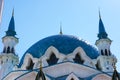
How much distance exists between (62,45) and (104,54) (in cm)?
466

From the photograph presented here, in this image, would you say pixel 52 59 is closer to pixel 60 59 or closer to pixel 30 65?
pixel 60 59

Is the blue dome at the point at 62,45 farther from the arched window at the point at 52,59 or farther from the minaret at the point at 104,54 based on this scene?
the minaret at the point at 104,54

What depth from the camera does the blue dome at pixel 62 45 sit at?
2272 cm

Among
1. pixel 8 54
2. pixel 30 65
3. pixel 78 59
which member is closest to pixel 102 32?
pixel 78 59

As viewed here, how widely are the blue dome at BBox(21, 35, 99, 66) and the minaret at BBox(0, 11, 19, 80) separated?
2768 mm

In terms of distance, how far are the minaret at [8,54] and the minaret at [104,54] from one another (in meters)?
7.55

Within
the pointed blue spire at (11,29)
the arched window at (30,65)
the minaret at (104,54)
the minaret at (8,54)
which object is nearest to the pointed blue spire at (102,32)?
the minaret at (104,54)

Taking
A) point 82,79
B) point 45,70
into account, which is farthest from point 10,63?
point 82,79

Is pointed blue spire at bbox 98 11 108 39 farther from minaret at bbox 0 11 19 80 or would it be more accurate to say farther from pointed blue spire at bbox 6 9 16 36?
pointed blue spire at bbox 6 9 16 36

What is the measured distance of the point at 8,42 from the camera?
88.9 ft

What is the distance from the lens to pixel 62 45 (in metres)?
23.0

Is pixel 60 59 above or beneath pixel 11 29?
beneath

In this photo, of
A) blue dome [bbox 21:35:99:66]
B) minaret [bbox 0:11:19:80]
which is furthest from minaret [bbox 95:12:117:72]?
minaret [bbox 0:11:19:80]

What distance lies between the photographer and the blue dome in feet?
74.5
